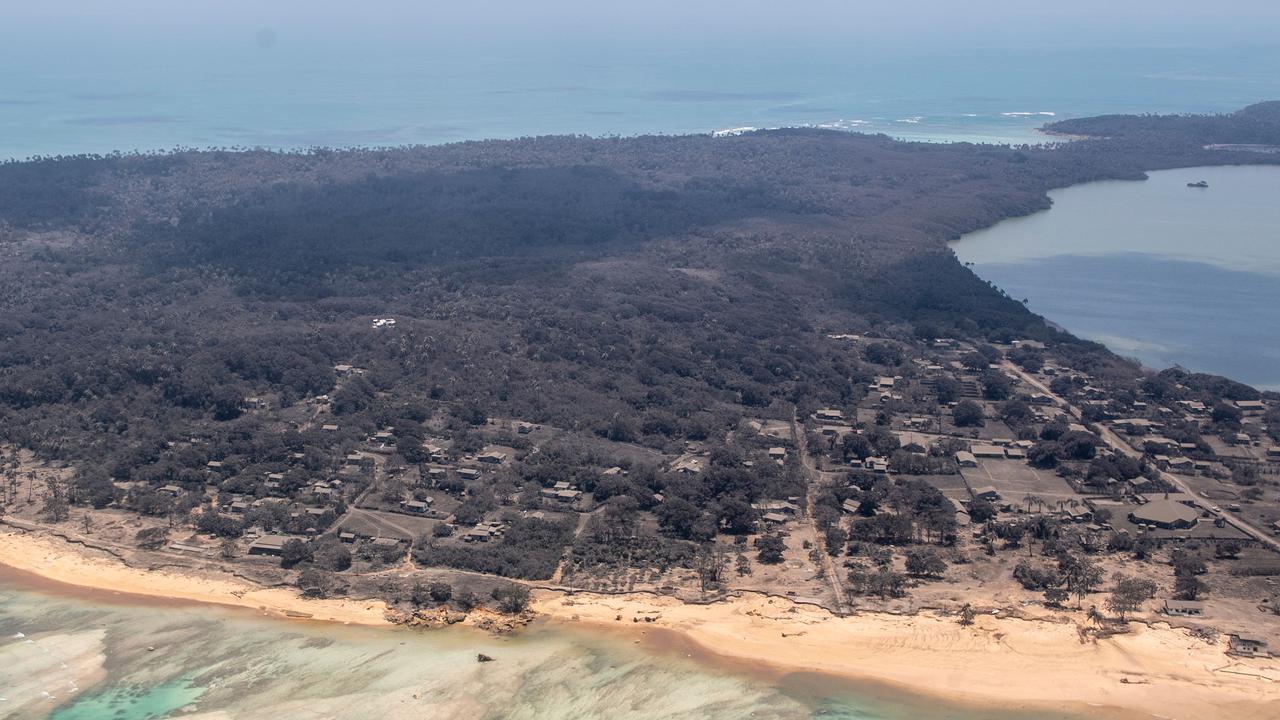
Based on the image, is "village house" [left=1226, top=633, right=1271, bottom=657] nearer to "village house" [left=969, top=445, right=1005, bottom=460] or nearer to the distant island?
the distant island

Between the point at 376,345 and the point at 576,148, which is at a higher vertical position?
the point at 576,148

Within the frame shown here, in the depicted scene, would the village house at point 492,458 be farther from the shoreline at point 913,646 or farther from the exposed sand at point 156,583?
the exposed sand at point 156,583

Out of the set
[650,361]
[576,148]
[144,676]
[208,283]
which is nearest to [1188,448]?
[650,361]

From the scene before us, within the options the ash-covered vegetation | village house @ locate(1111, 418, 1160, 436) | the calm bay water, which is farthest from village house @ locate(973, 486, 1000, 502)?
the calm bay water

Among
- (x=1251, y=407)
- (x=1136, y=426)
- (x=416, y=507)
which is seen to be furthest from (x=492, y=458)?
(x=1251, y=407)

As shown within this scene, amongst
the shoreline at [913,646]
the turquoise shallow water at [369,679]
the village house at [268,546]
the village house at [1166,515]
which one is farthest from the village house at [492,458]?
the village house at [1166,515]

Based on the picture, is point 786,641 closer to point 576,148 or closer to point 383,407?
point 383,407

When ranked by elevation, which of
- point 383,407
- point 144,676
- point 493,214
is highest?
point 493,214
